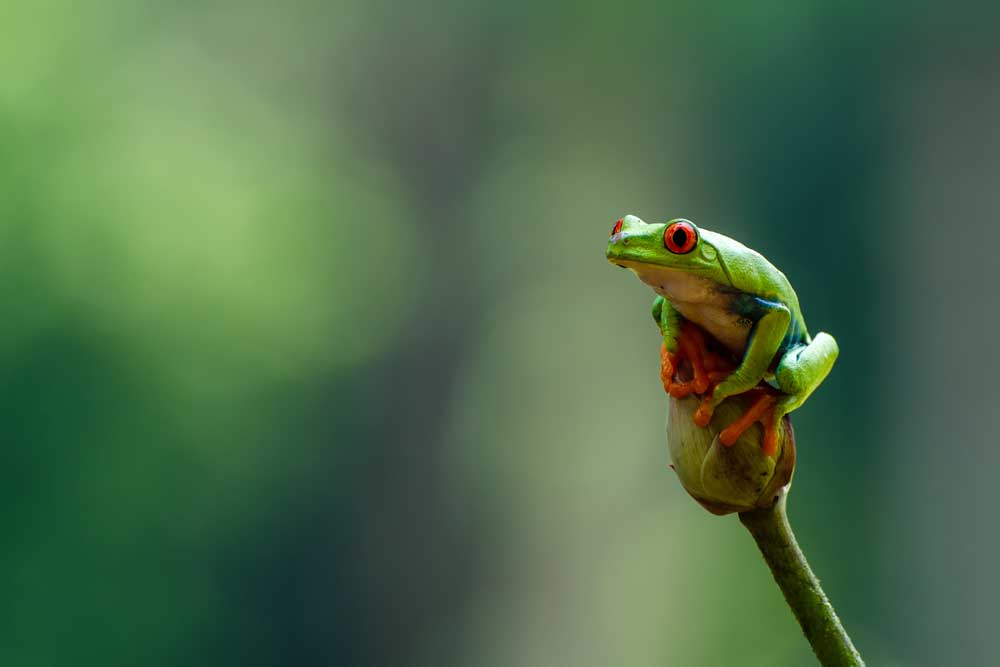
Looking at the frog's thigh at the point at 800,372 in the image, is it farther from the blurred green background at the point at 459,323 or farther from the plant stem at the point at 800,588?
the blurred green background at the point at 459,323

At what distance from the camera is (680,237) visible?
541mm

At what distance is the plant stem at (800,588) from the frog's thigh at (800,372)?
0.19 ft

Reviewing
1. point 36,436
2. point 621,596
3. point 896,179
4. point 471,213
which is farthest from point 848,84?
point 36,436

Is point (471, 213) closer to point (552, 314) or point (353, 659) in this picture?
point (552, 314)

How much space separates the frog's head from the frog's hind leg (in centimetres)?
6

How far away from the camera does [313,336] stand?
11.9ft

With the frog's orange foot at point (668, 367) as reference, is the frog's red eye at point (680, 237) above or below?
above

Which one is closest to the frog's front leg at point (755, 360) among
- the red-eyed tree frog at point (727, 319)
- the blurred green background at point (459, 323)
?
the red-eyed tree frog at point (727, 319)

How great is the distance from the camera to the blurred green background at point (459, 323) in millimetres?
3264

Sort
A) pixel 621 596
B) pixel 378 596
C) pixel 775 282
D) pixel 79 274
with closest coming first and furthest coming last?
pixel 775 282, pixel 79 274, pixel 621 596, pixel 378 596

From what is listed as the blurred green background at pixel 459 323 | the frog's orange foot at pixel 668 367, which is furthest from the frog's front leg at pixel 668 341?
the blurred green background at pixel 459 323

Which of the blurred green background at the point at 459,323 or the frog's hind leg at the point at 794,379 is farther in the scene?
the blurred green background at the point at 459,323

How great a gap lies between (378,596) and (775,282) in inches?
135

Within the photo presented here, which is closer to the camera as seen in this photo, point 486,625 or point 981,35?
point 981,35
